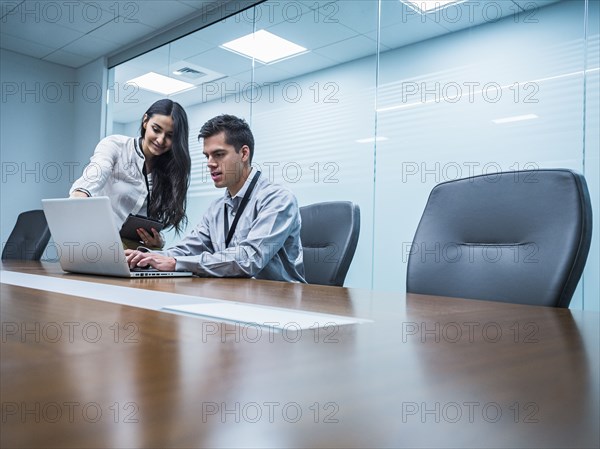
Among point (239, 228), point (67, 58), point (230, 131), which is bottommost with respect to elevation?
point (239, 228)

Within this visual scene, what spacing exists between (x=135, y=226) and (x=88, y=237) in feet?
0.96

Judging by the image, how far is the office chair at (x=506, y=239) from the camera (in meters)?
1.09

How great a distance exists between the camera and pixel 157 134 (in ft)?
7.54

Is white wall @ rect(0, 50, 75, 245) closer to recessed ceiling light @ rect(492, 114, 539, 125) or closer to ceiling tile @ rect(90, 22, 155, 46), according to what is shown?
ceiling tile @ rect(90, 22, 155, 46)

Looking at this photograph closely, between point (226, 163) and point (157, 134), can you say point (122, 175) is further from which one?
point (226, 163)

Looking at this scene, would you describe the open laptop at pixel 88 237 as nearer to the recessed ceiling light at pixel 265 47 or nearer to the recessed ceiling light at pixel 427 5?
the recessed ceiling light at pixel 427 5

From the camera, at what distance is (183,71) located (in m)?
4.54

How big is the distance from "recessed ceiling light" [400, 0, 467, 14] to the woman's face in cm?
181

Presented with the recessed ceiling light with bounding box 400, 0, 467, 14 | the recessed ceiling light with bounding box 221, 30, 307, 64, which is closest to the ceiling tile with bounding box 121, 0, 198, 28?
the recessed ceiling light with bounding box 221, 30, 307, 64

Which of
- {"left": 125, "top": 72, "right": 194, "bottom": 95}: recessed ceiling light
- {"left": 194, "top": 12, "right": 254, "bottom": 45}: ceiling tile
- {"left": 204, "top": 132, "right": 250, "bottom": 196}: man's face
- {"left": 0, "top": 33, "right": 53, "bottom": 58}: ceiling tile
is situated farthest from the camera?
{"left": 0, "top": 33, "right": 53, "bottom": 58}: ceiling tile

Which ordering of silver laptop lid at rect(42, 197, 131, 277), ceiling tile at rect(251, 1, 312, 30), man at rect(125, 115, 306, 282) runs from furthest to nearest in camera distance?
ceiling tile at rect(251, 1, 312, 30)
man at rect(125, 115, 306, 282)
silver laptop lid at rect(42, 197, 131, 277)

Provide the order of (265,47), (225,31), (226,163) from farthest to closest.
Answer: (225,31) < (265,47) < (226,163)

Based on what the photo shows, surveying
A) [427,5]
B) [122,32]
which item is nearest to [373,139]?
[427,5]

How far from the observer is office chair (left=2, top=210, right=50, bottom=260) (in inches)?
119
